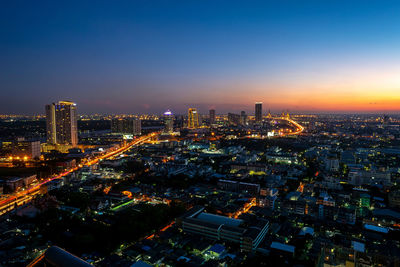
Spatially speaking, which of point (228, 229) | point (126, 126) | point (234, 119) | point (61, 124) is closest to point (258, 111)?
point (234, 119)

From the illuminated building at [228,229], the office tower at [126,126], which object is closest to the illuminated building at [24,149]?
the office tower at [126,126]

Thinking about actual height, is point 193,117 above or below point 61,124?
above

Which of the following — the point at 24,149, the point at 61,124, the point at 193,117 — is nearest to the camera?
the point at 24,149

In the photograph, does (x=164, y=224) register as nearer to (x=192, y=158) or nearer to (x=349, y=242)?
(x=349, y=242)

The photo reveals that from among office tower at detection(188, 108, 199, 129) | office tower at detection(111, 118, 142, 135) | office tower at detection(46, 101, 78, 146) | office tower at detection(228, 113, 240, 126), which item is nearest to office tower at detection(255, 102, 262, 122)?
office tower at detection(228, 113, 240, 126)

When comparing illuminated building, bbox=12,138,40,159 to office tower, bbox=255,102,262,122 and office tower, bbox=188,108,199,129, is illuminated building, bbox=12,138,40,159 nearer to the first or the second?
office tower, bbox=188,108,199,129

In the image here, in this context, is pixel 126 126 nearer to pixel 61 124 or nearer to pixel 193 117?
pixel 61 124
